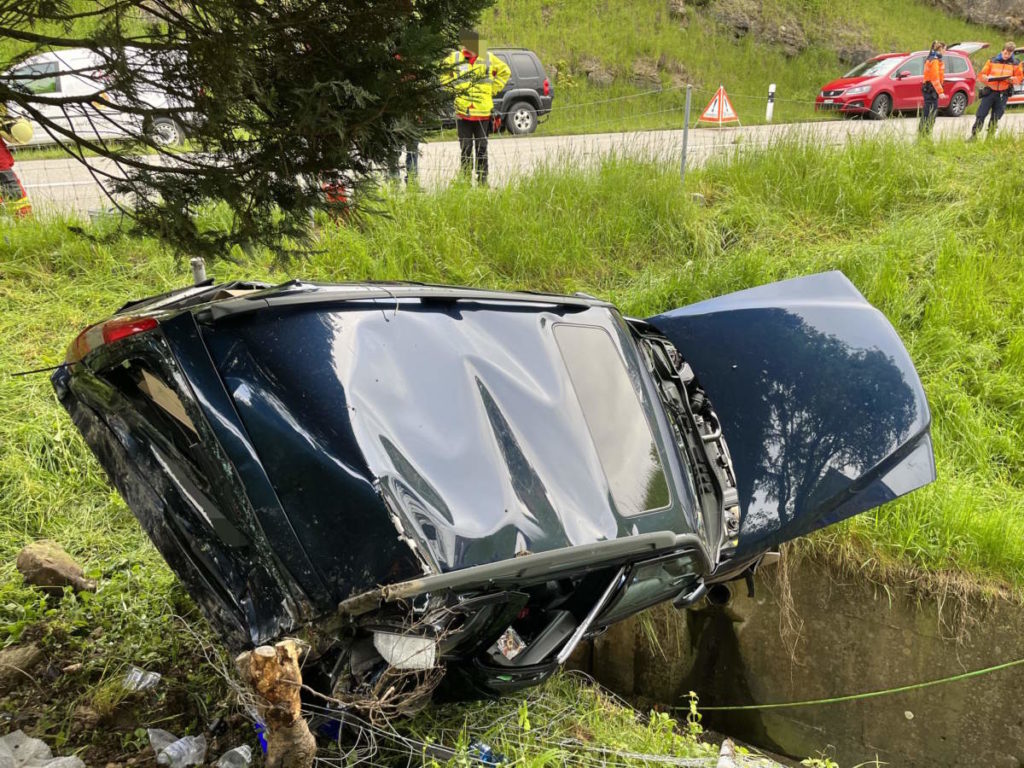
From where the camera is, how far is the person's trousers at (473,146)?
6.75 m

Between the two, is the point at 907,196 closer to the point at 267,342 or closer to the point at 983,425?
the point at 983,425

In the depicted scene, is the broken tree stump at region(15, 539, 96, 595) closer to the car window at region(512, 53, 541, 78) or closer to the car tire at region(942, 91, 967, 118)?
the car window at region(512, 53, 541, 78)

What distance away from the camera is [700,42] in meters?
20.7

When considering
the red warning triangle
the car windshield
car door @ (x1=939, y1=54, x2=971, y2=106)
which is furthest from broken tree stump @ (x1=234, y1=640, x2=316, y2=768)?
car door @ (x1=939, y1=54, x2=971, y2=106)

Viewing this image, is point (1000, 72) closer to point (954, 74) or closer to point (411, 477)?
point (954, 74)

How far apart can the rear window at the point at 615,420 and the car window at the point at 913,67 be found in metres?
15.1

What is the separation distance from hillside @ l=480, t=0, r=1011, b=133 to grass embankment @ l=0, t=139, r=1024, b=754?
30.7 feet

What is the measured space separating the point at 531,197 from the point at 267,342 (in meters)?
Result: 4.72

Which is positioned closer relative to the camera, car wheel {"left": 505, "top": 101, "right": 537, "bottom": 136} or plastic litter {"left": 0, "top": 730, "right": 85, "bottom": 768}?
plastic litter {"left": 0, "top": 730, "right": 85, "bottom": 768}

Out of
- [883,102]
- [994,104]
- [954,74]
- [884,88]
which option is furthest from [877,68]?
[994,104]

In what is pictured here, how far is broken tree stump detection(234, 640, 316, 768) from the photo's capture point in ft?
5.24

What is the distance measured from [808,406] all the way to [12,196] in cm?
647

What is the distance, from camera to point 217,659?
271 cm

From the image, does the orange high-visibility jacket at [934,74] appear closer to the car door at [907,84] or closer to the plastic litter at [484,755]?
the car door at [907,84]
